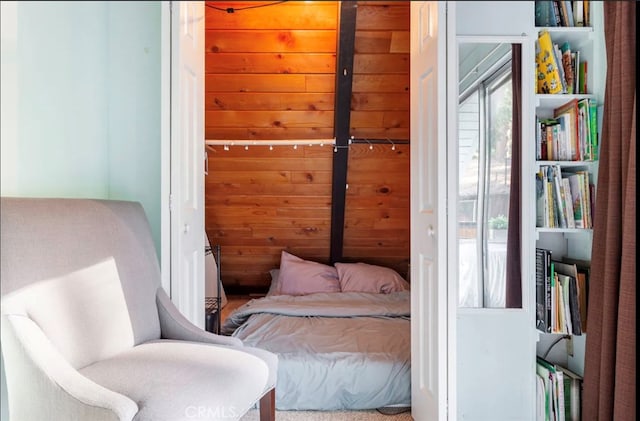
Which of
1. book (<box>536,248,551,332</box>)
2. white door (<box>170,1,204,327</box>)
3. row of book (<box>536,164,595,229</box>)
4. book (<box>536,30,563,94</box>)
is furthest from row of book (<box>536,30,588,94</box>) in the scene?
white door (<box>170,1,204,327</box>)

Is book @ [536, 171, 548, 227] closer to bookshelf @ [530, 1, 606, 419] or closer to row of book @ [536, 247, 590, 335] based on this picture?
bookshelf @ [530, 1, 606, 419]

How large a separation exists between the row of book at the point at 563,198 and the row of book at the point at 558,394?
60cm

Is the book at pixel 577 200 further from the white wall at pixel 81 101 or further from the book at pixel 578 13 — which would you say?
the white wall at pixel 81 101

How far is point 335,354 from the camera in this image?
1.92 metres

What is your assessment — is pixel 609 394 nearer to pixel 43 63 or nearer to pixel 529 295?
pixel 529 295

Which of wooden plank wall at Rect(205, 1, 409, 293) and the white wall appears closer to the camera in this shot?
the white wall

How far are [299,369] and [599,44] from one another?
188cm

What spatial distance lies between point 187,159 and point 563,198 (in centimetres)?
151

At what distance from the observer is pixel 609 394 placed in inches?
55.3

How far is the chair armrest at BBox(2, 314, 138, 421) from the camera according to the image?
0.92m

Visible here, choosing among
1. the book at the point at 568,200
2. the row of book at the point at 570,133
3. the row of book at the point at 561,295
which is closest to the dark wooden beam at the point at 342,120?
the row of book at the point at 570,133

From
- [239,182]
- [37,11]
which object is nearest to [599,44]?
[37,11]

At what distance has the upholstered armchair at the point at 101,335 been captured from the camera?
979 mm

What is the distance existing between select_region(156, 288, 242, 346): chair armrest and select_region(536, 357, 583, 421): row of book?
126 centimetres
